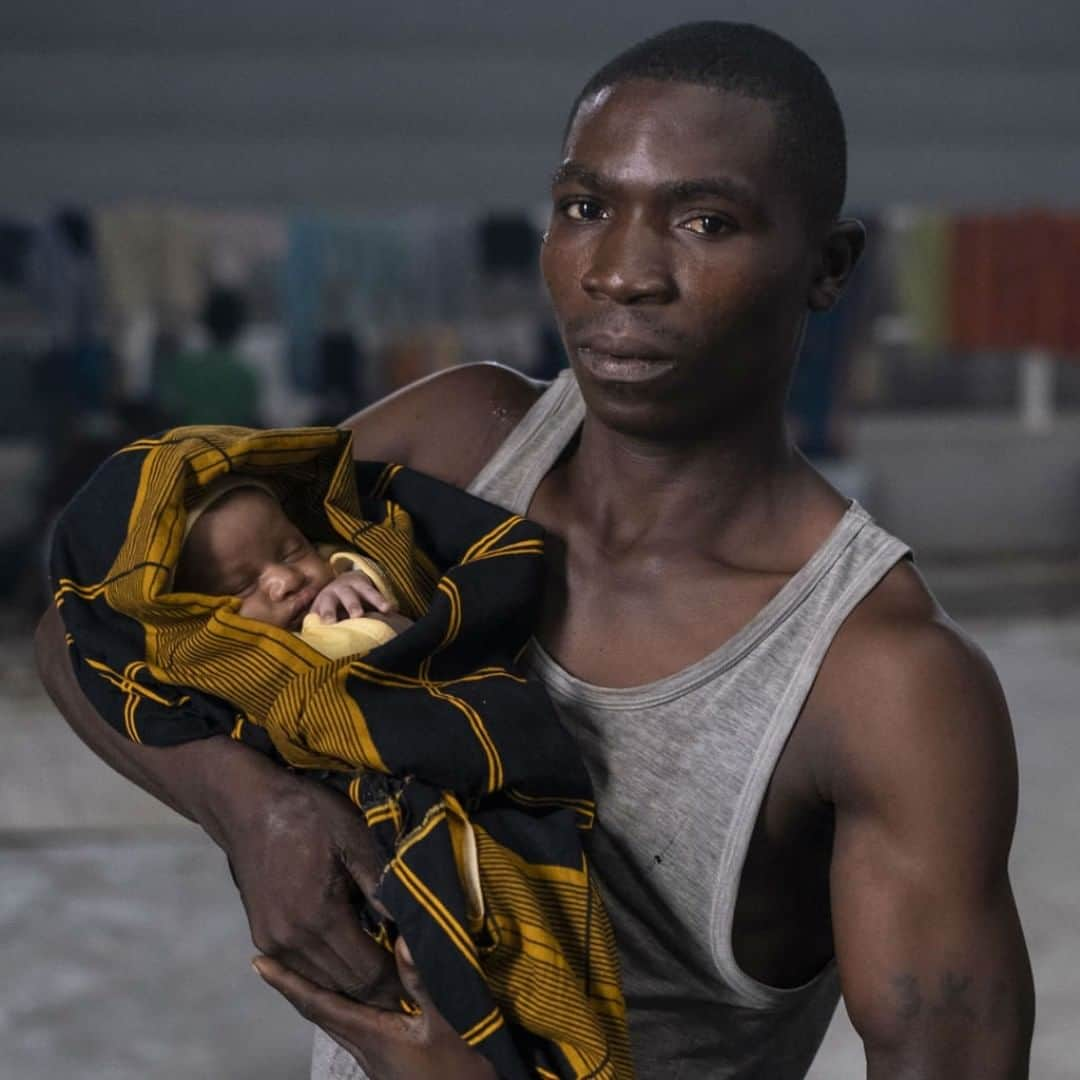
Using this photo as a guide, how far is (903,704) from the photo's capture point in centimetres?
119

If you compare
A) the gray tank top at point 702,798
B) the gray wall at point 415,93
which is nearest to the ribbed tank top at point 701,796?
the gray tank top at point 702,798

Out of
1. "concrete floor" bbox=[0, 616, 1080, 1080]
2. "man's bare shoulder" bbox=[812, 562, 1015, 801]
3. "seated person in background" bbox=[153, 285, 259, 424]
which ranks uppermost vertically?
"man's bare shoulder" bbox=[812, 562, 1015, 801]

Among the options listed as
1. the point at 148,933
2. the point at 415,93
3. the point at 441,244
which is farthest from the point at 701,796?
the point at 415,93

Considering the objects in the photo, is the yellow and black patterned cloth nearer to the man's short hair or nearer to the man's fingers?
the man's fingers

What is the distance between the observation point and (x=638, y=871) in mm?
1324

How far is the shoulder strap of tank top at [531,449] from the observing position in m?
1.47

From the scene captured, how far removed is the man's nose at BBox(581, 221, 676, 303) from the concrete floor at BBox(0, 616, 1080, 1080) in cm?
222

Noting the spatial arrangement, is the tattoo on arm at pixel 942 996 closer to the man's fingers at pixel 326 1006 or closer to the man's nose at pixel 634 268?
the man's fingers at pixel 326 1006

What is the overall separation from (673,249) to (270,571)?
0.42 m

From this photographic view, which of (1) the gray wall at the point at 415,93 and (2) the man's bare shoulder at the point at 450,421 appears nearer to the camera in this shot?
(2) the man's bare shoulder at the point at 450,421

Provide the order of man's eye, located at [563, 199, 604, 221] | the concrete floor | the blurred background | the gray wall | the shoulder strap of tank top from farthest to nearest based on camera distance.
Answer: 1. the gray wall
2. the blurred background
3. the concrete floor
4. the shoulder strap of tank top
5. man's eye, located at [563, 199, 604, 221]

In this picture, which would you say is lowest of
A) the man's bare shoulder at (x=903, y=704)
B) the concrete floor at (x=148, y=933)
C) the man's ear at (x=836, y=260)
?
the concrete floor at (x=148, y=933)

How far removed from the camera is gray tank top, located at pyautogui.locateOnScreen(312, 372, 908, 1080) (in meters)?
1.26

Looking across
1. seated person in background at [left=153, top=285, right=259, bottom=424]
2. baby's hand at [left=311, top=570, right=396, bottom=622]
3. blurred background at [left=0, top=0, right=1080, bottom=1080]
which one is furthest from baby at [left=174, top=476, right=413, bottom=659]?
seated person in background at [left=153, top=285, right=259, bottom=424]
